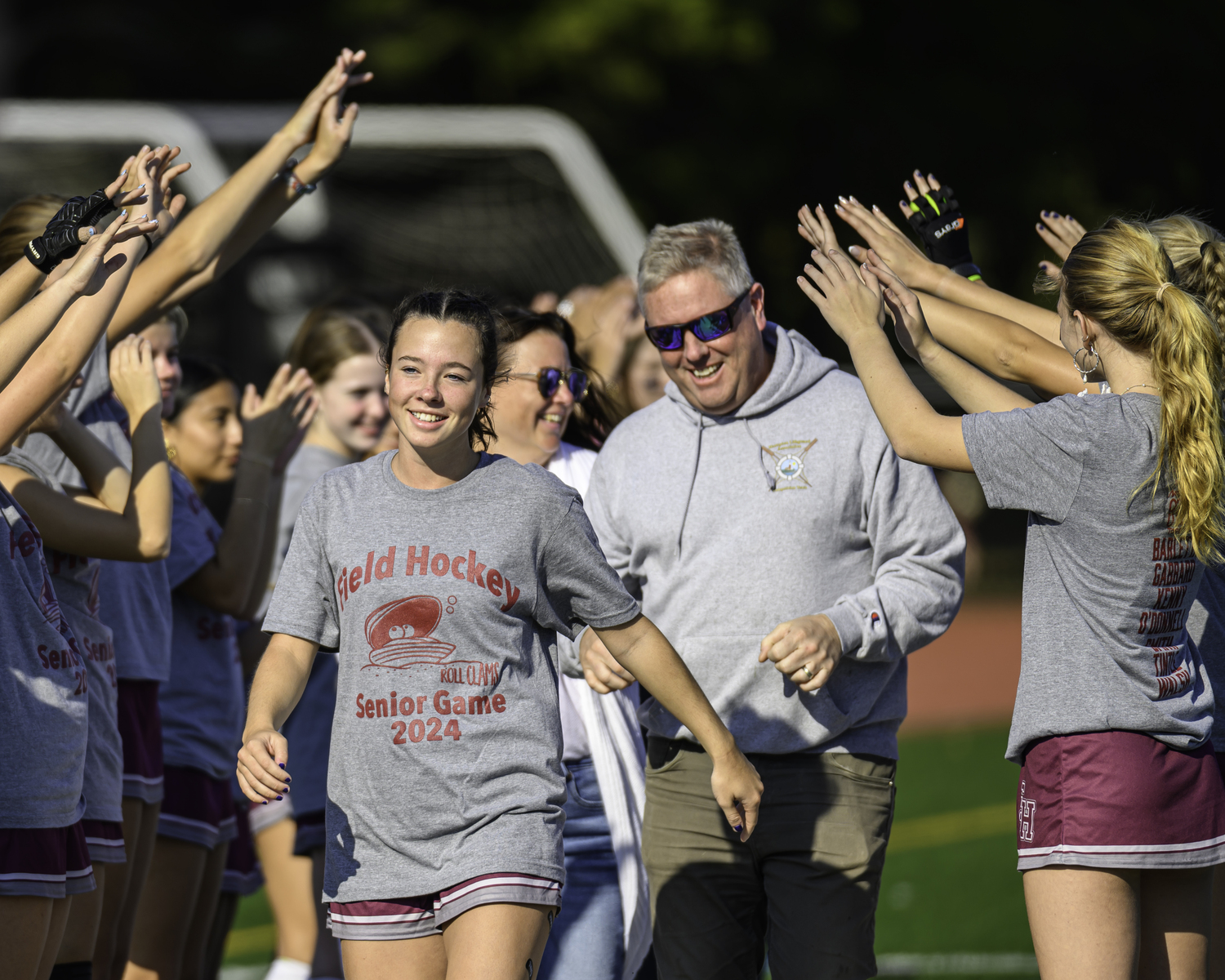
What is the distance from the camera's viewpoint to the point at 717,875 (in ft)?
13.6

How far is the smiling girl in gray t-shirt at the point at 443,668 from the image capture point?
3.27 m

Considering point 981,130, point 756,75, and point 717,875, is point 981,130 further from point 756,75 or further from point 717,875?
point 717,875

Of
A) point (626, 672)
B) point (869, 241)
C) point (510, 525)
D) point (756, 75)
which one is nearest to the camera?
point (510, 525)

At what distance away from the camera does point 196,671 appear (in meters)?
4.91

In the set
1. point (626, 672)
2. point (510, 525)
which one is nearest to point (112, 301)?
point (510, 525)

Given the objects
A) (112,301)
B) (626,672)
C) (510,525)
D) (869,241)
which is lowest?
(626,672)

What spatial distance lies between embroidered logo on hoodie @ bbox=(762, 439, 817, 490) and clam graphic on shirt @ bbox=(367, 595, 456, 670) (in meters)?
1.21

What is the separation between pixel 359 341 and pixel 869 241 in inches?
93.1

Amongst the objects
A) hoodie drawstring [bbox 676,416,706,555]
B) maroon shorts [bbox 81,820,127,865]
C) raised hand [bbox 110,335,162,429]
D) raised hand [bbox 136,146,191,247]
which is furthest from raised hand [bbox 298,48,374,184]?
maroon shorts [bbox 81,820,127,865]

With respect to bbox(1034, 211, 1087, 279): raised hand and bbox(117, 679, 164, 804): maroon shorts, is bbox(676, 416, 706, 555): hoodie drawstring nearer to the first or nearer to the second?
bbox(1034, 211, 1087, 279): raised hand

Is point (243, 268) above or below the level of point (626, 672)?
above

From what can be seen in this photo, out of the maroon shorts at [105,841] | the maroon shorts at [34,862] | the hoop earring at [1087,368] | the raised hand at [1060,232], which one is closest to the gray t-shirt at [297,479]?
the maroon shorts at [105,841]

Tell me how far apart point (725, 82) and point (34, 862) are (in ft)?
70.6

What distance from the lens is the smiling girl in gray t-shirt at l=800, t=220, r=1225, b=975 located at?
10.9 feet
